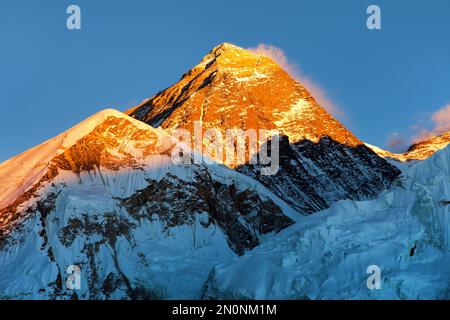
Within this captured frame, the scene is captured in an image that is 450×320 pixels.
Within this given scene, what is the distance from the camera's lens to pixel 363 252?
11600 centimetres

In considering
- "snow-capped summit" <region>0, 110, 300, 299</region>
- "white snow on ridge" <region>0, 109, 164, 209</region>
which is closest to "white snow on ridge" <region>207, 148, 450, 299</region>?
"snow-capped summit" <region>0, 110, 300, 299</region>

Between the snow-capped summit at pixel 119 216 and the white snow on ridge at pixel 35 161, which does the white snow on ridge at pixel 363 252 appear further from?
the white snow on ridge at pixel 35 161

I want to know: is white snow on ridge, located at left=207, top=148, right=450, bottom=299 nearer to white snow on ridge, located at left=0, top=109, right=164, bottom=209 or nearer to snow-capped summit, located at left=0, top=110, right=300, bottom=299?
snow-capped summit, located at left=0, top=110, right=300, bottom=299

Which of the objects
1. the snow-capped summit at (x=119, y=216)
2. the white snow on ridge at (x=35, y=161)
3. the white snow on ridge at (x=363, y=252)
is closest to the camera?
the white snow on ridge at (x=363, y=252)

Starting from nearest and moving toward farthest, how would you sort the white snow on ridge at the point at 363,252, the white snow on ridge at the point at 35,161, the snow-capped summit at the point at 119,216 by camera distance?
the white snow on ridge at the point at 363,252 → the snow-capped summit at the point at 119,216 → the white snow on ridge at the point at 35,161

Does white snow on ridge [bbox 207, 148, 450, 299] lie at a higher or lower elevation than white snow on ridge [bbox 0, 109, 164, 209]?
lower

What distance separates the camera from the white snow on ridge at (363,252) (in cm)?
11156

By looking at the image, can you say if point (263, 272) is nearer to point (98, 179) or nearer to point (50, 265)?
point (50, 265)

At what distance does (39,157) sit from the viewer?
537ft

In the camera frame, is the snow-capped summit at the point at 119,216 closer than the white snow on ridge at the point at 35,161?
Yes

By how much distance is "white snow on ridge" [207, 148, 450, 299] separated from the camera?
366 feet

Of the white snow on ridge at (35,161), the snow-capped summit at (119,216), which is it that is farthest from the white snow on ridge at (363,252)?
the white snow on ridge at (35,161)
